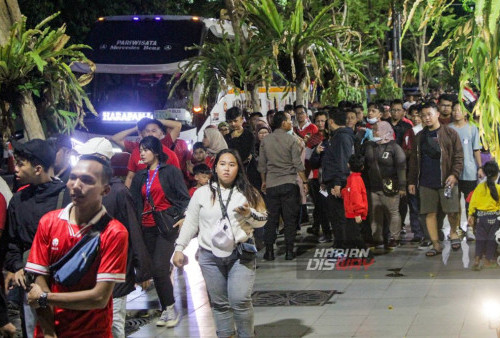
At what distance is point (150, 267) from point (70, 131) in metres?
4.12

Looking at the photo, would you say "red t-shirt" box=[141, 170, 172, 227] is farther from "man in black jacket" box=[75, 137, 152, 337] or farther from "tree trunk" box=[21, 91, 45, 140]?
"man in black jacket" box=[75, 137, 152, 337]

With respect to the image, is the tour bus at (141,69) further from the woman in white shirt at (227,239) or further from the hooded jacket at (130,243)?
the hooded jacket at (130,243)

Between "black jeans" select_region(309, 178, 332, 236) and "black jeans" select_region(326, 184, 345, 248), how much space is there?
667 millimetres

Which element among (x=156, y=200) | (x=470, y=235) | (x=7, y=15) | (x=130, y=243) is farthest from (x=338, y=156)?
(x=130, y=243)

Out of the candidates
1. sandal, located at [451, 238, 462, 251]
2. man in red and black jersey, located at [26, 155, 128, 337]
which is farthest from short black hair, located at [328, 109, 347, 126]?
man in red and black jersey, located at [26, 155, 128, 337]

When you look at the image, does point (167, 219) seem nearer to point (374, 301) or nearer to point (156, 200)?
point (156, 200)

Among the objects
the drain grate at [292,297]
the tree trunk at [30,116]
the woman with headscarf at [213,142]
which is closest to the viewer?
the tree trunk at [30,116]

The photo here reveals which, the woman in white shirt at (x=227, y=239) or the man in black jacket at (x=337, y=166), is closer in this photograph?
the woman in white shirt at (x=227, y=239)

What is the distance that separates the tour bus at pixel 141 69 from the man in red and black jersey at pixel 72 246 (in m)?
15.2

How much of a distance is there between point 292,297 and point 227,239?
3.08 m

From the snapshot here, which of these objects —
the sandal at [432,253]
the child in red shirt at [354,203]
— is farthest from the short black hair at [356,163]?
the sandal at [432,253]

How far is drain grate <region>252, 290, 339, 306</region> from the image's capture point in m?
10.1

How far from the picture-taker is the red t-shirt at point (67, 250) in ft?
15.9

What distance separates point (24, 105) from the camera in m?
9.62
